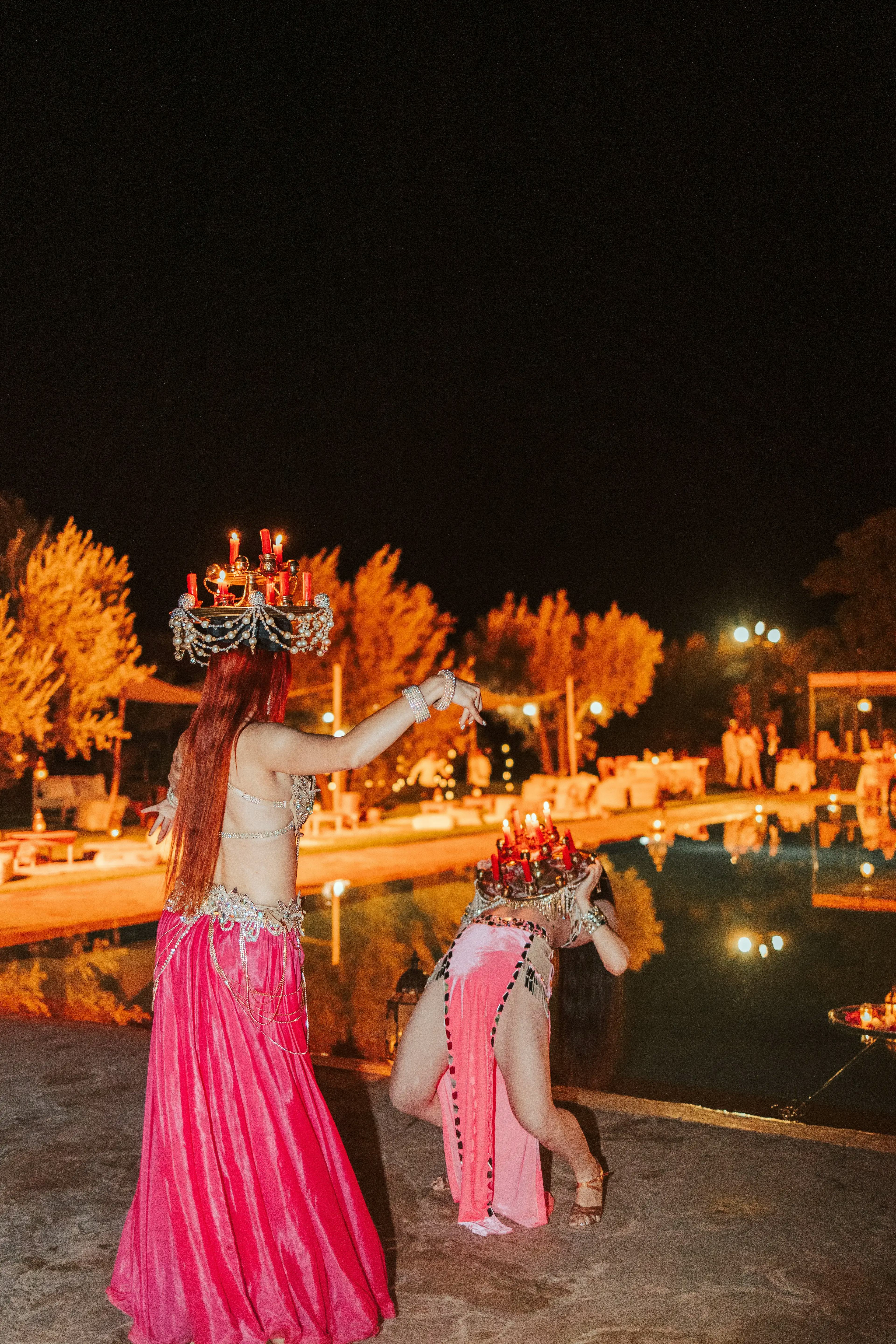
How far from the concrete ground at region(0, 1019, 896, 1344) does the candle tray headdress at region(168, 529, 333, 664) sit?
1895 mm

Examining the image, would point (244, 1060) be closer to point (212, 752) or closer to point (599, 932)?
point (212, 752)

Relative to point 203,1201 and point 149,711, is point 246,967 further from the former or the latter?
Answer: point 149,711

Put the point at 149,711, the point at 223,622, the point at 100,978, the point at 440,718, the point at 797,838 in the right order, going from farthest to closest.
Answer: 1. the point at 149,711
2. the point at 440,718
3. the point at 797,838
4. the point at 100,978
5. the point at 223,622

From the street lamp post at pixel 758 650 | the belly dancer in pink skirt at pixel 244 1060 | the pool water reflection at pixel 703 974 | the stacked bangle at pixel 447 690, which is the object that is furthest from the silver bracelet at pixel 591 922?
the street lamp post at pixel 758 650

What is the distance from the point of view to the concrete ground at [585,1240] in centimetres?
339

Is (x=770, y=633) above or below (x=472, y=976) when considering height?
above

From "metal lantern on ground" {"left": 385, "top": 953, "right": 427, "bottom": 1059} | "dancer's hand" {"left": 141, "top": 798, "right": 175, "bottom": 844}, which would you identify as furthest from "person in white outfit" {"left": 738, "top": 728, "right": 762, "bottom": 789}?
"dancer's hand" {"left": 141, "top": 798, "right": 175, "bottom": 844}

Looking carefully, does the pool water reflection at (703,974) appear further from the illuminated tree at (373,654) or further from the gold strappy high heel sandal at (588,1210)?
the illuminated tree at (373,654)

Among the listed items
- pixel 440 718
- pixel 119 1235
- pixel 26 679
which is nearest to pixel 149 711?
pixel 440 718

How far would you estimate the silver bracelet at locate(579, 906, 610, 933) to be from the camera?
4.15 meters

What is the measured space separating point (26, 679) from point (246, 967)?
47.9 feet

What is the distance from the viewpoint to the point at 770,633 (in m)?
30.6

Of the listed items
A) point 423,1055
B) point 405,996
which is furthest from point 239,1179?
point 405,996

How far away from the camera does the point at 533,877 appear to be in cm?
416
